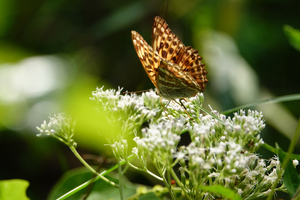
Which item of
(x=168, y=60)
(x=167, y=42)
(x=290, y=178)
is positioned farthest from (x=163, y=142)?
(x=167, y=42)

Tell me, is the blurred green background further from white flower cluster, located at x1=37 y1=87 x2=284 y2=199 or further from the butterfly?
white flower cluster, located at x1=37 y1=87 x2=284 y2=199

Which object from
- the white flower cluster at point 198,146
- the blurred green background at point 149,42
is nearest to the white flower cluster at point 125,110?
the white flower cluster at point 198,146

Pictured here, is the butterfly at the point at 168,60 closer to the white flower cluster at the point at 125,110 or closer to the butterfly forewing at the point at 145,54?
the butterfly forewing at the point at 145,54

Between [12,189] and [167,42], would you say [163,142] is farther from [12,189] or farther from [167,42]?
[167,42]

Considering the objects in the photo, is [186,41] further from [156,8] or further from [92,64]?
[92,64]

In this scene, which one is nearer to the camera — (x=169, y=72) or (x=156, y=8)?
(x=169, y=72)

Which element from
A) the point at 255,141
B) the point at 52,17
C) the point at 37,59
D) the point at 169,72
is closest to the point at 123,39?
the point at 52,17
